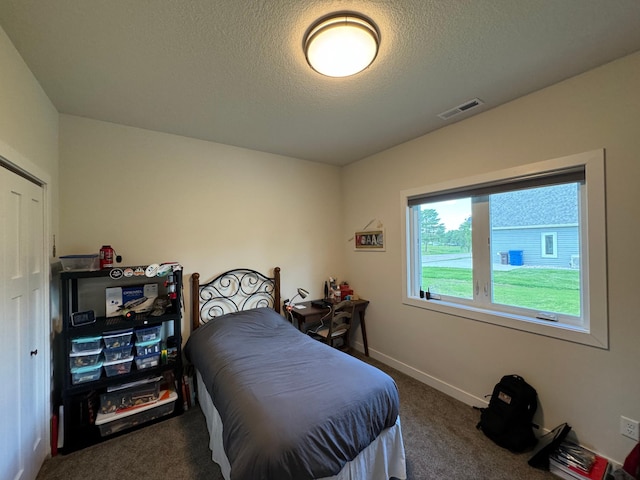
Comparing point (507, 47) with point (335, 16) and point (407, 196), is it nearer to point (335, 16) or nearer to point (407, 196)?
point (335, 16)

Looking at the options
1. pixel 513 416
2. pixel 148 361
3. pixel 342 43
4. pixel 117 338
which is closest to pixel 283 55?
pixel 342 43

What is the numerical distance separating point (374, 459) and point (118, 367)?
2007 mm

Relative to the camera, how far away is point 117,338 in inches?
80.3

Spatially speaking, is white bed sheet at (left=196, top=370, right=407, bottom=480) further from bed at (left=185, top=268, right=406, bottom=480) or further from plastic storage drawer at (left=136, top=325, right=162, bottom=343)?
plastic storage drawer at (left=136, top=325, right=162, bottom=343)

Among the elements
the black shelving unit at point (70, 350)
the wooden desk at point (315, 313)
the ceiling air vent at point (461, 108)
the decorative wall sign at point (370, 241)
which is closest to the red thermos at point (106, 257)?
the black shelving unit at point (70, 350)

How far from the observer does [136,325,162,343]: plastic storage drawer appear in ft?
7.02

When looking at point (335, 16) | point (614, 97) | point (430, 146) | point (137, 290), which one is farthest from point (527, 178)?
point (137, 290)

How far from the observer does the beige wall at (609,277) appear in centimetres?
158

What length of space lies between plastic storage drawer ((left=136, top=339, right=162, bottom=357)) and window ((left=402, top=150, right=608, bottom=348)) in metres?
2.49

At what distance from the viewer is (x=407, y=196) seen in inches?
113

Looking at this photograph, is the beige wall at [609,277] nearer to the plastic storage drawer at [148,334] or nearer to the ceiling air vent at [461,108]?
the ceiling air vent at [461,108]

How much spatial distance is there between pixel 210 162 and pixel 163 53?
4.40 ft

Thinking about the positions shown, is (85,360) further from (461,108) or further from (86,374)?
(461,108)

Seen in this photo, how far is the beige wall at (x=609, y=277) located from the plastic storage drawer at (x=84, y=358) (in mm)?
2824
